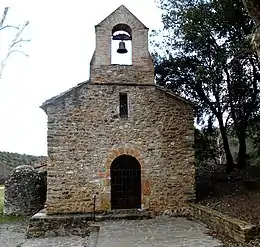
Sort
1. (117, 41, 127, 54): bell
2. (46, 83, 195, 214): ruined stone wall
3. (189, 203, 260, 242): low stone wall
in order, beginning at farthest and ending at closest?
(117, 41, 127, 54): bell
(46, 83, 195, 214): ruined stone wall
(189, 203, 260, 242): low stone wall

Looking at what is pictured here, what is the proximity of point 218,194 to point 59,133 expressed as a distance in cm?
622

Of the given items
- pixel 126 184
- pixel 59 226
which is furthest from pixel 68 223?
pixel 126 184

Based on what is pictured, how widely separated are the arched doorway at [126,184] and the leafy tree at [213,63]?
12.6 ft

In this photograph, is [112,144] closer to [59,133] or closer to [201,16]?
[59,133]

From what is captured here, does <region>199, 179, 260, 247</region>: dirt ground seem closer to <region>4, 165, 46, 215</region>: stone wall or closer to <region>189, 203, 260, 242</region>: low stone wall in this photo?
<region>189, 203, 260, 242</region>: low stone wall

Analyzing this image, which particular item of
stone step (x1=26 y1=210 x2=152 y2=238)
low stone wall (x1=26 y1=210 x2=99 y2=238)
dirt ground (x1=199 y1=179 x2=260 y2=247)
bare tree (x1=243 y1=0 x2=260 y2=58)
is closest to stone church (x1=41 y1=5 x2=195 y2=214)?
stone step (x1=26 y1=210 x2=152 y2=238)

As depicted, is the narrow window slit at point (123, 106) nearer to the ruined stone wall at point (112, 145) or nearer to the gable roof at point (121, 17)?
the ruined stone wall at point (112, 145)

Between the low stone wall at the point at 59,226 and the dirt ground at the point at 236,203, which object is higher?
the dirt ground at the point at 236,203

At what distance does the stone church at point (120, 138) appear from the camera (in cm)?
1206

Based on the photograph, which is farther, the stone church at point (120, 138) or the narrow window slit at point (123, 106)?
the narrow window slit at point (123, 106)

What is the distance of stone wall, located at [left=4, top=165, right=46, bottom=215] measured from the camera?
14.7 meters

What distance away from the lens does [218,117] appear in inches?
623

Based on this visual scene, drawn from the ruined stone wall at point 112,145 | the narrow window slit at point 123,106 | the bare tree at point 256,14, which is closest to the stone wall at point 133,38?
the ruined stone wall at point 112,145

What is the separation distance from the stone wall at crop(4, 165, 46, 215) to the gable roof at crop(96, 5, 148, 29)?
7.17 m
